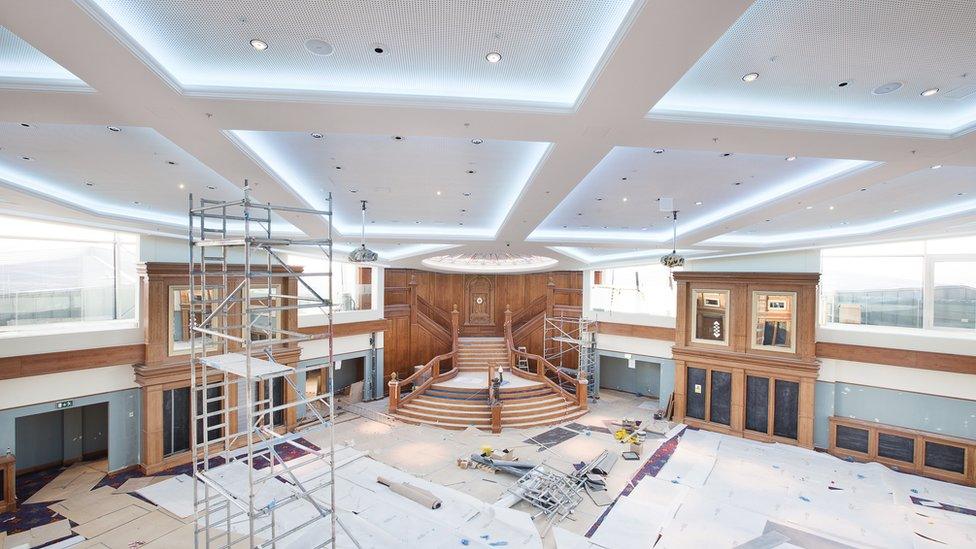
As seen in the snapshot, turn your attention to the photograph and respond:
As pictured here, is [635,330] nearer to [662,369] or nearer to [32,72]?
[662,369]

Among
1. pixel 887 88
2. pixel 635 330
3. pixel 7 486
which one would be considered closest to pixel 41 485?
pixel 7 486

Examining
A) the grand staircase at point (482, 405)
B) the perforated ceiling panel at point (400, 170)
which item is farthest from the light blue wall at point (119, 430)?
the perforated ceiling panel at point (400, 170)

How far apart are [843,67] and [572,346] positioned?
14.8m

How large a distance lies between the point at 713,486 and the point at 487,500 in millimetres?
4836

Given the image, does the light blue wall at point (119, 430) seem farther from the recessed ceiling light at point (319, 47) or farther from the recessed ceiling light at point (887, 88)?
the recessed ceiling light at point (887, 88)

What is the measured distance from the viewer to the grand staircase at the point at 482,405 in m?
12.4

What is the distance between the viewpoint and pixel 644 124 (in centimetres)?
368

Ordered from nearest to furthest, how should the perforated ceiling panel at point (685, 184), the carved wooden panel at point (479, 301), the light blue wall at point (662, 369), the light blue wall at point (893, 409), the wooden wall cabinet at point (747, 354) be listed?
the perforated ceiling panel at point (685, 184) < the light blue wall at point (893, 409) < the wooden wall cabinet at point (747, 354) < the light blue wall at point (662, 369) < the carved wooden panel at point (479, 301)

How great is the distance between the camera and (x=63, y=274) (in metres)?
9.47

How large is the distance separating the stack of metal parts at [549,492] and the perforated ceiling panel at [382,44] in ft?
23.5

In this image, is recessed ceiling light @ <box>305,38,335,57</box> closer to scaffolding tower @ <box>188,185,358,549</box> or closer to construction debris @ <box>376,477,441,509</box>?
scaffolding tower @ <box>188,185,358,549</box>

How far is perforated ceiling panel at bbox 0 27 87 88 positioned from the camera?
9.75ft

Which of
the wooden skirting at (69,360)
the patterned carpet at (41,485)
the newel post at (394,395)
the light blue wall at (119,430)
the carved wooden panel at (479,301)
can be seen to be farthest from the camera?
the carved wooden panel at (479,301)

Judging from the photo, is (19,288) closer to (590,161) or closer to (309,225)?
(309,225)
